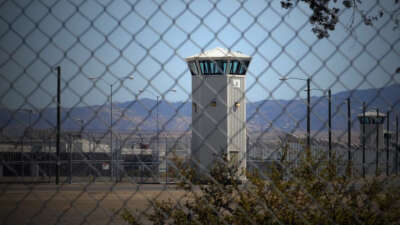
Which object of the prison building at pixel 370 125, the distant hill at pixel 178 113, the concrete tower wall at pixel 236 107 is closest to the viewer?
the distant hill at pixel 178 113

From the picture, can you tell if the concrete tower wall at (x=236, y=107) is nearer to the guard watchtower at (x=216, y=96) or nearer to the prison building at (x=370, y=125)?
the guard watchtower at (x=216, y=96)

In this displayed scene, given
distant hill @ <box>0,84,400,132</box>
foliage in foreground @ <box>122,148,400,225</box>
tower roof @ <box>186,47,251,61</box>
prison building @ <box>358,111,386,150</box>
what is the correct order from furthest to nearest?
foliage in foreground @ <box>122,148,400,225</box>
prison building @ <box>358,111,386,150</box>
tower roof @ <box>186,47,251,61</box>
distant hill @ <box>0,84,400,132</box>

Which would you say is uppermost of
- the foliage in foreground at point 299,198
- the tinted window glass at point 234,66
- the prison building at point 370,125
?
the tinted window glass at point 234,66

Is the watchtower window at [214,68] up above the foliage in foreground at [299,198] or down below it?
above

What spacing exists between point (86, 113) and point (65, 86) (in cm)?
24

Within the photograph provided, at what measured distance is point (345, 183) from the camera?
4.83 metres

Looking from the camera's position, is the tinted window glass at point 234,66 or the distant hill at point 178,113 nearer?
the distant hill at point 178,113

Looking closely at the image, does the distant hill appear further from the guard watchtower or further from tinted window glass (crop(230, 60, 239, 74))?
tinted window glass (crop(230, 60, 239, 74))

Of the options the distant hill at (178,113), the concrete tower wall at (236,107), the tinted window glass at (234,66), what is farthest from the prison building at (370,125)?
the tinted window glass at (234,66)

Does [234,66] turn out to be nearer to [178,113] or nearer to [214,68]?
[214,68]

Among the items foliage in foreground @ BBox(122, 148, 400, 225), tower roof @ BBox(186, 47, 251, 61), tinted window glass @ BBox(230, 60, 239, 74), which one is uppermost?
tower roof @ BBox(186, 47, 251, 61)

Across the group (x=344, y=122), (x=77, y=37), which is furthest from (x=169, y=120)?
(x=344, y=122)

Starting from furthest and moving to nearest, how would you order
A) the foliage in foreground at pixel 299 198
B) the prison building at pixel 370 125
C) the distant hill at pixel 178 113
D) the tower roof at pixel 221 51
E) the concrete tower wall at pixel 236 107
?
the foliage in foreground at pixel 299 198
the prison building at pixel 370 125
the concrete tower wall at pixel 236 107
the tower roof at pixel 221 51
the distant hill at pixel 178 113

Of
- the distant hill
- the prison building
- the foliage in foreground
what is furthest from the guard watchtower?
the prison building
